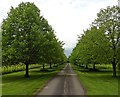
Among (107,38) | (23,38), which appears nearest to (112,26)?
(107,38)

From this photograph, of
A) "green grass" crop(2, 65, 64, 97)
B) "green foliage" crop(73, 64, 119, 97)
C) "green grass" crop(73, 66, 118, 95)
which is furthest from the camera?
"green grass" crop(2, 65, 64, 97)

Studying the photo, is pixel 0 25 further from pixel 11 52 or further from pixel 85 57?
pixel 85 57

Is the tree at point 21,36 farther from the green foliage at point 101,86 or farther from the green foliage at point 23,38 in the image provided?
the green foliage at point 101,86

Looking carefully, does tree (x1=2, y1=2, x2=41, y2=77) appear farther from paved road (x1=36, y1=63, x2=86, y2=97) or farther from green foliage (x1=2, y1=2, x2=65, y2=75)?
paved road (x1=36, y1=63, x2=86, y2=97)

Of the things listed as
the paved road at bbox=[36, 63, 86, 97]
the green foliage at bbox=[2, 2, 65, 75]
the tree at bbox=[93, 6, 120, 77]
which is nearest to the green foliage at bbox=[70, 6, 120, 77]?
the tree at bbox=[93, 6, 120, 77]

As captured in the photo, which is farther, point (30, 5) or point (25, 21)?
point (30, 5)

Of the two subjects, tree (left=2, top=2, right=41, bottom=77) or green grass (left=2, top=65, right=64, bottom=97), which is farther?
tree (left=2, top=2, right=41, bottom=77)

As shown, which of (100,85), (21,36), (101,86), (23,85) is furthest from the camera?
(21,36)

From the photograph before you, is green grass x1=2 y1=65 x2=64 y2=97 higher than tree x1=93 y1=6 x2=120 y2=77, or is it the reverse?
tree x1=93 y1=6 x2=120 y2=77

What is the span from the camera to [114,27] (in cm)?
4862

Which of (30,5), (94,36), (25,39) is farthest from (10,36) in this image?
(94,36)

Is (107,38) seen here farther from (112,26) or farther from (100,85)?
(100,85)

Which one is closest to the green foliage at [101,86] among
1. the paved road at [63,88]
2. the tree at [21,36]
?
the paved road at [63,88]

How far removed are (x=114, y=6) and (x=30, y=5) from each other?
16374 mm
